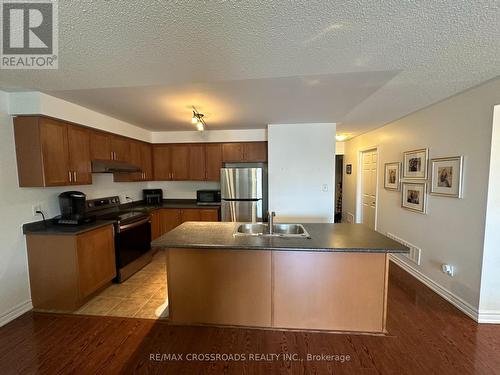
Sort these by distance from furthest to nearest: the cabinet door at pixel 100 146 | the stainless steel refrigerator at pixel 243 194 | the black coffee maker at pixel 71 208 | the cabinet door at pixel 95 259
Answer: the stainless steel refrigerator at pixel 243 194
the cabinet door at pixel 100 146
the black coffee maker at pixel 71 208
the cabinet door at pixel 95 259

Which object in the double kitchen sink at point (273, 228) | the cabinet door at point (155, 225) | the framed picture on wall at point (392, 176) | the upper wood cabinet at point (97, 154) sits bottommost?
the cabinet door at point (155, 225)

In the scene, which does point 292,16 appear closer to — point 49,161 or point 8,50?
point 8,50

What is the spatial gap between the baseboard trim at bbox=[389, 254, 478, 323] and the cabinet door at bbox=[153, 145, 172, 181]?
431cm

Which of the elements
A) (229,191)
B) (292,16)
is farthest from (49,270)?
(292,16)

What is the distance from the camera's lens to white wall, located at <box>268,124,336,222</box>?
370 cm

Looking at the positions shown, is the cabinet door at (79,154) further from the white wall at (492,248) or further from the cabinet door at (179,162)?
the white wall at (492,248)

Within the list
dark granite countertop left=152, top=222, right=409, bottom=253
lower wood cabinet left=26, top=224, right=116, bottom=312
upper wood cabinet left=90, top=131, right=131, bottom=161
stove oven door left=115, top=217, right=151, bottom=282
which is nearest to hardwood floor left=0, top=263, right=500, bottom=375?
lower wood cabinet left=26, top=224, right=116, bottom=312

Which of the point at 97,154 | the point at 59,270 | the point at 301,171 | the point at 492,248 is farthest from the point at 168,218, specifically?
the point at 492,248

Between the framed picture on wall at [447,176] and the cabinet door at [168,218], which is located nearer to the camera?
the framed picture on wall at [447,176]

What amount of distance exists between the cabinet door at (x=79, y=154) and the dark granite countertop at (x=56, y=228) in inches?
20.9

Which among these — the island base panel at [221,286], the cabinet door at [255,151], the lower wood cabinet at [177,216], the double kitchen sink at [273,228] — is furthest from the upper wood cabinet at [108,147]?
the double kitchen sink at [273,228]

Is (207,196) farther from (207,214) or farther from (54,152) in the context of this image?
(54,152)

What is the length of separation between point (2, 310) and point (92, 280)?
73 cm

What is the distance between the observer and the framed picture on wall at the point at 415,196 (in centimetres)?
278
